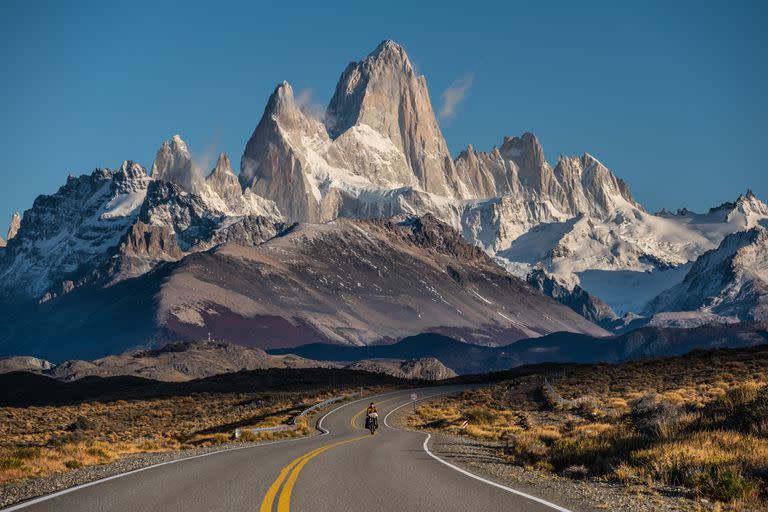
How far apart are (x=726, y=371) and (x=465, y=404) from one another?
19197mm

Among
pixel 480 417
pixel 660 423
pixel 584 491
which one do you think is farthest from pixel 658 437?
pixel 480 417

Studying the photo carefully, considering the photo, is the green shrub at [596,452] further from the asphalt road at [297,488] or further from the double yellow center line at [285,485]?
the double yellow center line at [285,485]

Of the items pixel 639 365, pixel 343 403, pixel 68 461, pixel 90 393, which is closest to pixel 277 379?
pixel 90 393

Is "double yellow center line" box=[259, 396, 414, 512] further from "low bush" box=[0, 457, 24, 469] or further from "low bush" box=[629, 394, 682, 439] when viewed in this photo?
"low bush" box=[629, 394, 682, 439]

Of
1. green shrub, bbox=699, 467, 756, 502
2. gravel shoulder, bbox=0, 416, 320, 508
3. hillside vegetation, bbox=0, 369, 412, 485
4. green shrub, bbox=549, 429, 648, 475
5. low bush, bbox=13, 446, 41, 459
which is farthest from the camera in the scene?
hillside vegetation, bbox=0, 369, 412, 485

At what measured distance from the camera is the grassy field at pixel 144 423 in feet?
131

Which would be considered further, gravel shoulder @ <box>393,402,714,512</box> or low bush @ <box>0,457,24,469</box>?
low bush @ <box>0,457,24,469</box>

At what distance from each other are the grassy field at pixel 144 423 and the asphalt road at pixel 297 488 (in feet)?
22.7

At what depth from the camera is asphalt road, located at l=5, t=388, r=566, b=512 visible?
17531 millimetres

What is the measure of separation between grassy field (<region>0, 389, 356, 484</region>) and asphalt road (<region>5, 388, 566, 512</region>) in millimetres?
6925

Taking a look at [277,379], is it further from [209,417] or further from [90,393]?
[209,417]

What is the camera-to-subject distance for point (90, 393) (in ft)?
444

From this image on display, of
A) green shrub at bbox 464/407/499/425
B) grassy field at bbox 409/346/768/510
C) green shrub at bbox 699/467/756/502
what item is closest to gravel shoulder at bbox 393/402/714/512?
green shrub at bbox 699/467/756/502

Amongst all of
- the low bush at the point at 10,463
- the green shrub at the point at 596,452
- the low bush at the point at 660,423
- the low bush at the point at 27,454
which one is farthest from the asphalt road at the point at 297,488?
the low bush at the point at 660,423
